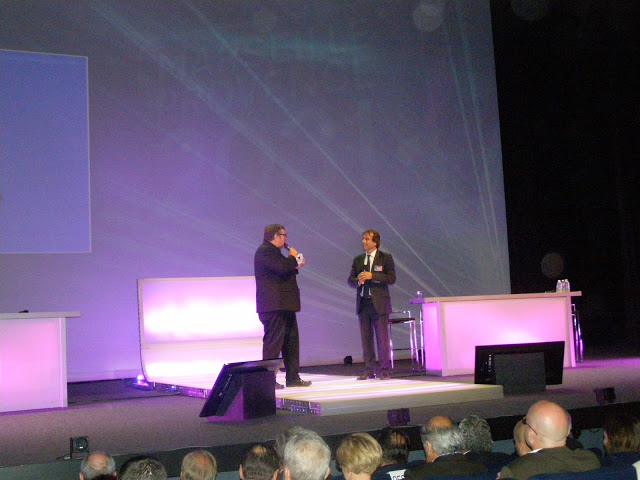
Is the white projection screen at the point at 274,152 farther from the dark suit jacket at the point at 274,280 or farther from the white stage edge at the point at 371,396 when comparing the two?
the dark suit jacket at the point at 274,280

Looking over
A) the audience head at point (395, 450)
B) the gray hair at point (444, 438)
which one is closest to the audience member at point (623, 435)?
the gray hair at point (444, 438)

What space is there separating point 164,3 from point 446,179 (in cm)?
405

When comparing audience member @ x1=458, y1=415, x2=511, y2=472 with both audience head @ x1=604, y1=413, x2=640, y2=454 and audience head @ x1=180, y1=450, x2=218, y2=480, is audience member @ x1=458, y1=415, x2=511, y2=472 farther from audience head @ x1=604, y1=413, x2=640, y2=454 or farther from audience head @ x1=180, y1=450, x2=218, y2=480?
audience head @ x1=180, y1=450, x2=218, y2=480

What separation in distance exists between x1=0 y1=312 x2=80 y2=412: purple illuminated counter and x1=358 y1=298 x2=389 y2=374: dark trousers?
242 centimetres

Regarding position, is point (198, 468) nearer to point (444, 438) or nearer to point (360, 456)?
point (360, 456)

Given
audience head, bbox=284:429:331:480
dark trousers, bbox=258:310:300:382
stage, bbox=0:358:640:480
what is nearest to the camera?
audience head, bbox=284:429:331:480

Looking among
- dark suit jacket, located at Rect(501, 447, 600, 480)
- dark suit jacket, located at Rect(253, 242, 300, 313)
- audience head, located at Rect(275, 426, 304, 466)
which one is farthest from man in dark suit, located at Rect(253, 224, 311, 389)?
dark suit jacket, located at Rect(501, 447, 600, 480)

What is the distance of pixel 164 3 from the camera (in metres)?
9.02

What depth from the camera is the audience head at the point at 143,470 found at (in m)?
2.64

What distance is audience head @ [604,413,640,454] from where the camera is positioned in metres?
3.18

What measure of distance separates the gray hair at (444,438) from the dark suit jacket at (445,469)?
0.17 meters

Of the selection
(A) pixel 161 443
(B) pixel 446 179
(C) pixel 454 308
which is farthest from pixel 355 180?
(A) pixel 161 443

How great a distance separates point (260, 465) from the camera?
9.11ft

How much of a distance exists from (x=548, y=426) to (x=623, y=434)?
554 millimetres
